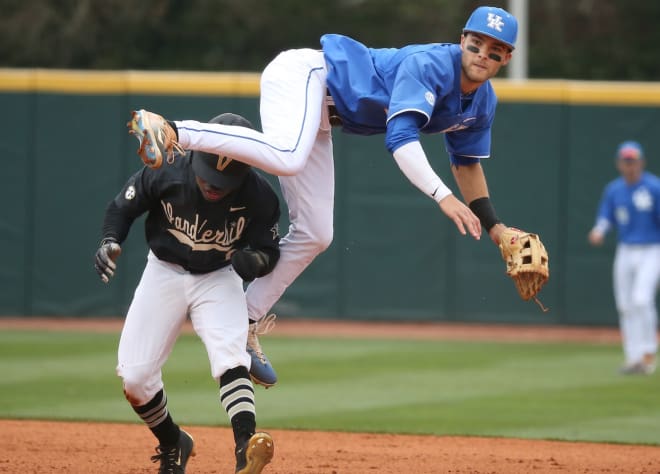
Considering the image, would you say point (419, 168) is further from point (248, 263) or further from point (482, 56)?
point (248, 263)

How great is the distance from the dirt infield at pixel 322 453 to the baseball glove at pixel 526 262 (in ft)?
5.83

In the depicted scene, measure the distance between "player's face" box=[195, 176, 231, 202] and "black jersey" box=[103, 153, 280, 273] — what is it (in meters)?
0.04

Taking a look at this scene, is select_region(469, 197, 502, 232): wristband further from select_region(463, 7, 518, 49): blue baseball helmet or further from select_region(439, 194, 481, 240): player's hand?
select_region(463, 7, 518, 49): blue baseball helmet

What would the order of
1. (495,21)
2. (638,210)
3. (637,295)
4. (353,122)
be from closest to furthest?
(495,21) → (353,122) → (637,295) → (638,210)

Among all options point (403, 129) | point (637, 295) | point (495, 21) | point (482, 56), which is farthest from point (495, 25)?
point (637, 295)

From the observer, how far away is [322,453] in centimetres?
733

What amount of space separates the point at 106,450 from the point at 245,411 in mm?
Answer: 2055

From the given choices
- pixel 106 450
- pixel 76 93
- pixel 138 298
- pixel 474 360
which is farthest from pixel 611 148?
pixel 138 298

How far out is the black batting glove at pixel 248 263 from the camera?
559 cm

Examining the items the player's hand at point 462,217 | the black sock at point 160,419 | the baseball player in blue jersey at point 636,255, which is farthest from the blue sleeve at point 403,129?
the baseball player in blue jersey at point 636,255

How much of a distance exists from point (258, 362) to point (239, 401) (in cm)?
54

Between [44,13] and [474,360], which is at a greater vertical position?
[44,13]

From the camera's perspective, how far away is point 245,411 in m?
5.50

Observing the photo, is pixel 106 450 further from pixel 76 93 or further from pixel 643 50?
pixel 643 50
